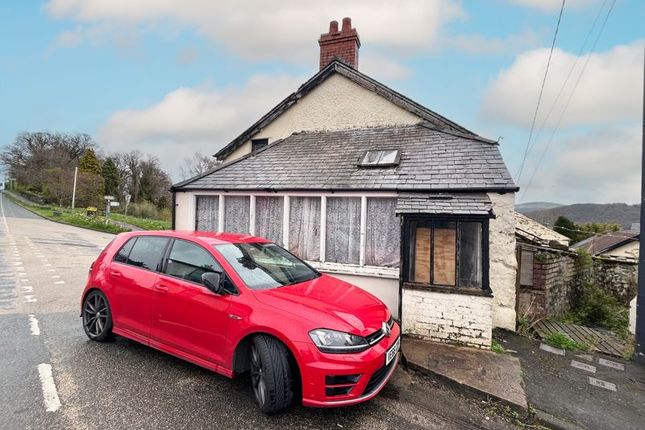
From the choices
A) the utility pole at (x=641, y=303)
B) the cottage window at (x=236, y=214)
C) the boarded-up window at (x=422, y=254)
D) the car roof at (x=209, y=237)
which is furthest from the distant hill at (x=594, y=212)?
the car roof at (x=209, y=237)

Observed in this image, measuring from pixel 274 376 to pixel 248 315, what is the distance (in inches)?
23.9

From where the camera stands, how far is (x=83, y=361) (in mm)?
4066

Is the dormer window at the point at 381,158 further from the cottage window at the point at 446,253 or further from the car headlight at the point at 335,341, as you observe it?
the car headlight at the point at 335,341

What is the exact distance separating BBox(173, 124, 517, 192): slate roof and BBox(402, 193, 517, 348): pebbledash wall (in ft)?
2.40

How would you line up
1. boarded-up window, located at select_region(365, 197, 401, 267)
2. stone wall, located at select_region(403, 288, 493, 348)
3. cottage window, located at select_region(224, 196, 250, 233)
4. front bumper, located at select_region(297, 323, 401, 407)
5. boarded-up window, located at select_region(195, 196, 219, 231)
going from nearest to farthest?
1. front bumper, located at select_region(297, 323, 401, 407)
2. stone wall, located at select_region(403, 288, 493, 348)
3. boarded-up window, located at select_region(365, 197, 401, 267)
4. cottage window, located at select_region(224, 196, 250, 233)
5. boarded-up window, located at select_region(195, 196, 219, 231)

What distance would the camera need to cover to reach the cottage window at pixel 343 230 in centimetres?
671

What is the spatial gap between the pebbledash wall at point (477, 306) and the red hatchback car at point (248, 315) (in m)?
1.63

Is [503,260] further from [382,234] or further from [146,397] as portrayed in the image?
[146,397]

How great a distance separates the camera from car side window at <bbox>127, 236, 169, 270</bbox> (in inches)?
166

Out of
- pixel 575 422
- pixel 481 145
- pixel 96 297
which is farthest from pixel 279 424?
pixel 481 145

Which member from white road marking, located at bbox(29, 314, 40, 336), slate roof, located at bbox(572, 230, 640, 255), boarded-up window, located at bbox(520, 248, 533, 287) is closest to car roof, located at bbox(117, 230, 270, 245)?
white road marking, located at bbox(29, 314, 40, 336)

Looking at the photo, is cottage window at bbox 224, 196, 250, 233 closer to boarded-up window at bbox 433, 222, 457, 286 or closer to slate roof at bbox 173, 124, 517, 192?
slate roof at bbox 173, 124, 517, 192

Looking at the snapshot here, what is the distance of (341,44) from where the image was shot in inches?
424

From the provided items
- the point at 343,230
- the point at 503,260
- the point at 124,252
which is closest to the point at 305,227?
the point at 343,230
